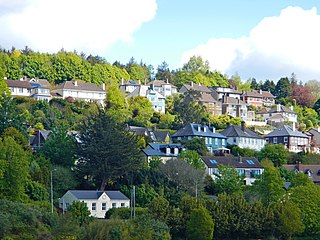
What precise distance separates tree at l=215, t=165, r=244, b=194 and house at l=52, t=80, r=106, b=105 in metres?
36.1

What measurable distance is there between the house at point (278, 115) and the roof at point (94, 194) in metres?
51.0

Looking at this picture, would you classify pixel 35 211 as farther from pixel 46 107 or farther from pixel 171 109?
pixel 171 109

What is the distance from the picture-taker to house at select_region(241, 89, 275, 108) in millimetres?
113800

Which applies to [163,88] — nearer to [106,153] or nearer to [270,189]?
[270,189]

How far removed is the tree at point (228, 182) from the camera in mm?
57156

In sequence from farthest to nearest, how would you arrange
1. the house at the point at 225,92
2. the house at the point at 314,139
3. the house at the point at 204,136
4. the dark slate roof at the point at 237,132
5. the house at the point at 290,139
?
the house at the point at 225,92, the house at the point at 314,139, the house at the point at 290,139, the dark slate roof at the point at 237,132, the house at the point at 204,136

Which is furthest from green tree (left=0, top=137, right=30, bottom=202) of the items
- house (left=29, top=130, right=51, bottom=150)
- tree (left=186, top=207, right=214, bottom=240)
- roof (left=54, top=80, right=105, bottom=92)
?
roof (left=54, top=80, right=105, bottom=92)

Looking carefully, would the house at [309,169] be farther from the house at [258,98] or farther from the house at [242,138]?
the house at [258,98]

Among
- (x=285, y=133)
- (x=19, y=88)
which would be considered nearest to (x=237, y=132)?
(x=285, y=133)

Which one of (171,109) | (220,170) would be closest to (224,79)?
(171,109)

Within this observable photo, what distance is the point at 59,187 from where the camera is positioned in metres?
52.0

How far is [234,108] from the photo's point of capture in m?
102

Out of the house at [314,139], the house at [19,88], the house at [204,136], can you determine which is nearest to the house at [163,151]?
the house at [204,136]

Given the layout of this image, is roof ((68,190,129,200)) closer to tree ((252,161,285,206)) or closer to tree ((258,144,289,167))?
tree ((252,161,285,206))
